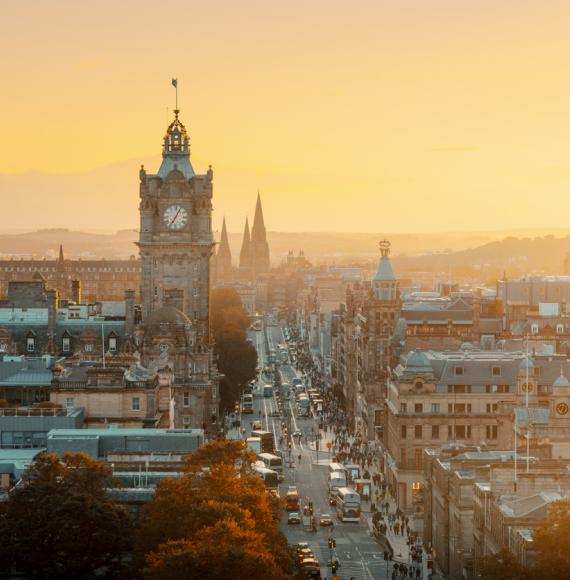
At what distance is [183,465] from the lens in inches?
3967

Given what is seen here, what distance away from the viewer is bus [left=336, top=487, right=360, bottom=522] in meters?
127

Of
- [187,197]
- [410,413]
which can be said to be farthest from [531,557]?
[187,197]

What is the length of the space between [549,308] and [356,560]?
239 ft

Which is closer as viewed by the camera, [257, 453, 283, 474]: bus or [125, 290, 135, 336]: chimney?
[257, 453, 283, 474]: bus

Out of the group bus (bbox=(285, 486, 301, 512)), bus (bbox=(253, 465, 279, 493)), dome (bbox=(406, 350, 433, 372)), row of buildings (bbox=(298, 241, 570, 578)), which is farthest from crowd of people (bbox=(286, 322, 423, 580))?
dome (bbox=(406, 350, 433, 372))

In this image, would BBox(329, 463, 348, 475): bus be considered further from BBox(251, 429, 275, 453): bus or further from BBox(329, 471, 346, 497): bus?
BBox(251, 429, 275, 453): bus

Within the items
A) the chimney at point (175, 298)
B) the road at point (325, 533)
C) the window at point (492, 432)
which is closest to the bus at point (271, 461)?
the road at point (325, 533)

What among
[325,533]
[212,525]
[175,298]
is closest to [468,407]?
[325,533]

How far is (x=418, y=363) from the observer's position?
14250cm

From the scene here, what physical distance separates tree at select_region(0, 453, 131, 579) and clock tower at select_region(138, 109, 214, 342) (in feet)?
267

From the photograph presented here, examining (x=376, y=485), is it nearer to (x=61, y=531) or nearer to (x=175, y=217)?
(x=175, y=217)

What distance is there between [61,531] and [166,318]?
6800 centimetres

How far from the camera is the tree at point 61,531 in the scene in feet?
284

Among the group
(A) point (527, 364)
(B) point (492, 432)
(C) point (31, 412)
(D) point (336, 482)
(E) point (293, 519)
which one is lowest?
(E) point (293, 519)
